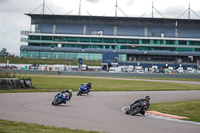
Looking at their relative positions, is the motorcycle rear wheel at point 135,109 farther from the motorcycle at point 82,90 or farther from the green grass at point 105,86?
the green grass at point 105,86

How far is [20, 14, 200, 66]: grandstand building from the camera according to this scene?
99.0m

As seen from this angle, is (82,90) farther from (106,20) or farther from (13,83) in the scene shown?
(106,20)

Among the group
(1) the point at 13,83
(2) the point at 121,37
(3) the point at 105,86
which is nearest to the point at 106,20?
(2) the point at 121,37

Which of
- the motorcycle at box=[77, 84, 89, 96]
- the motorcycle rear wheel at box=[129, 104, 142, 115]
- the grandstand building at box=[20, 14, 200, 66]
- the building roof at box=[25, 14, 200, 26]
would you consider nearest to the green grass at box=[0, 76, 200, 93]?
the motorcycle at box=[77, 84, 89, 96]

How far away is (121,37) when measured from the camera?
3969 inches

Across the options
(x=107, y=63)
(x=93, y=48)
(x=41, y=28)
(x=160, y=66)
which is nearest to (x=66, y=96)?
(x=107, y=63)

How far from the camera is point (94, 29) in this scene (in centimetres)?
10462

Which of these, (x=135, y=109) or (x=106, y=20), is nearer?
(x=135, y=109)

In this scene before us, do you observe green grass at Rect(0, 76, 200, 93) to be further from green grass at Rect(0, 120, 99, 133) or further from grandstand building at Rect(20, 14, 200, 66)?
grandstand building at Rect(20, 14, 200, 66)

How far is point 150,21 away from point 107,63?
105 feet

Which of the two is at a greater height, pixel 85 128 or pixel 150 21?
pixel 150 21

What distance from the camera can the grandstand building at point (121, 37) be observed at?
99000 millimetres

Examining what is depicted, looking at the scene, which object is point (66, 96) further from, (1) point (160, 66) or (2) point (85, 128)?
(1) point (160, 66)

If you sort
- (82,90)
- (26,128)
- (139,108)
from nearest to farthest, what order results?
1. (26,128)
2. (139,108)
3. (82,90)
